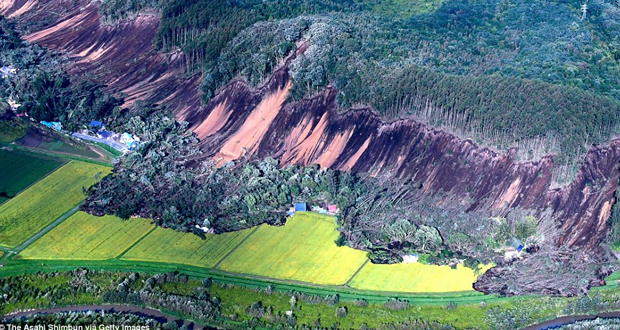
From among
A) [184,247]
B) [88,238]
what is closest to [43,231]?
[88,238]

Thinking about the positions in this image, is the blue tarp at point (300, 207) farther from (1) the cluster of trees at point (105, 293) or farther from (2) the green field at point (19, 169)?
(2) the green field at point (19, 169)

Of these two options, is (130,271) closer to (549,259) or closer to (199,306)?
(199,306)

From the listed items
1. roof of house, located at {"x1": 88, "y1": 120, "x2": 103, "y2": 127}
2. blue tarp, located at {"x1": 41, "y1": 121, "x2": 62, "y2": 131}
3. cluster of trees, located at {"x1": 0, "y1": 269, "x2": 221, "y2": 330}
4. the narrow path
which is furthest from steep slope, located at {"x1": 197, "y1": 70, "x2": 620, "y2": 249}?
the narrow path

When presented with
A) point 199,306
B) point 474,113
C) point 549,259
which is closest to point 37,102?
point 199,306

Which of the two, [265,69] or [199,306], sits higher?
[265,69]

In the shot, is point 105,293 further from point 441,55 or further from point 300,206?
point 441,55

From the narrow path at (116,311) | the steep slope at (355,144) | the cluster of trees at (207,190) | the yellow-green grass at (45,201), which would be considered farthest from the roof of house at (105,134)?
the narrow path at (116,311)

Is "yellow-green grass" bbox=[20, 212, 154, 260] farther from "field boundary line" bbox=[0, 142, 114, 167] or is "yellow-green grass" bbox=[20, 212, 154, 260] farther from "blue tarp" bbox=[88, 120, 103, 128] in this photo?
"blue tarp" bbox=[88, 120, 103, 128]
